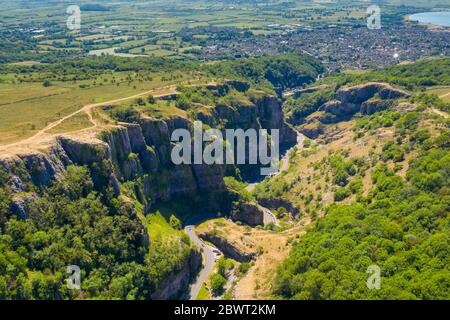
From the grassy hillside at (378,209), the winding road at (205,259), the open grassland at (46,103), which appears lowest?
the winding road at (205,259)

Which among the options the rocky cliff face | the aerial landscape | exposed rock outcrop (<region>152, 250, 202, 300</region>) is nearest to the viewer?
the aerial landscape

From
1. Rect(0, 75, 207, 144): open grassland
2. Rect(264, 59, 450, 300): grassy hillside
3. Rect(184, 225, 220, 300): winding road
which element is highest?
Rect(0, 75, 207, 144): open grassland

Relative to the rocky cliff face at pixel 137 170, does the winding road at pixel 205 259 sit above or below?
below

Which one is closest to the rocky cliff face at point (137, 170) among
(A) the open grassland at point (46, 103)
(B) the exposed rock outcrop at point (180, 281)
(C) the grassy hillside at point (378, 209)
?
(B) the exposed rock outcrop at point (180, 281)

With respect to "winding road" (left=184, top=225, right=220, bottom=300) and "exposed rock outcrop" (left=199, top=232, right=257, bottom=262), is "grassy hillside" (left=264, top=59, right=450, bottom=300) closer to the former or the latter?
"exposed rock outcrop" (left=199, top=232, right=257, bottom=262)

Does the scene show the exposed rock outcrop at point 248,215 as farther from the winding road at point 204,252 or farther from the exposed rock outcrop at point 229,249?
the exposed rock outcrop at point 229,249

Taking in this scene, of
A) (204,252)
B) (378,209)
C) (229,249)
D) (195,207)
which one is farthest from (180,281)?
(378,209)

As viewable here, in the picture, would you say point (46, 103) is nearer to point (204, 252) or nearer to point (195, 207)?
point (195, 207)

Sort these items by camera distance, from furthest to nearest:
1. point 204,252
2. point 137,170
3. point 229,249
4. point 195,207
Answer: point 195,207, point 137,170, point 204,252, point 229,249

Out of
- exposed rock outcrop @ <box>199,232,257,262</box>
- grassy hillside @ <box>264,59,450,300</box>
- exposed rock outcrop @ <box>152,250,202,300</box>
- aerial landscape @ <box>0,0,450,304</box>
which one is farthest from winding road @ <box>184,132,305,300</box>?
grassy hillside @ <box>264,59,450,300</box>

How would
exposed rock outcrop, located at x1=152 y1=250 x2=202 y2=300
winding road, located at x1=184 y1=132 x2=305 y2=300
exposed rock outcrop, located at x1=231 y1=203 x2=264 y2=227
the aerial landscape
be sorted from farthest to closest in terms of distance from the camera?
exposed rock outcrop, located at x1=231 y1=203 x2=264 y2=227 → winding road, located at x1=184 y1=132 x2=305 y2=300 → exposed rock outcrop, located at x1=152 y1=250 x2=202 y2=300 → the aerial landscape

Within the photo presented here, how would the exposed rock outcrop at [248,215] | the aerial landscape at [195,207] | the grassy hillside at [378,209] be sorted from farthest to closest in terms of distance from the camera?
the exposed rock outcrop at [248,215]
the aerial landscape at [195,207]
the grassy hillside at [378,209]
